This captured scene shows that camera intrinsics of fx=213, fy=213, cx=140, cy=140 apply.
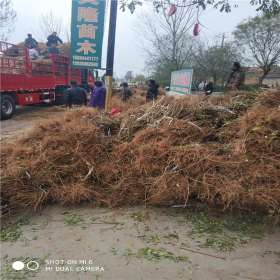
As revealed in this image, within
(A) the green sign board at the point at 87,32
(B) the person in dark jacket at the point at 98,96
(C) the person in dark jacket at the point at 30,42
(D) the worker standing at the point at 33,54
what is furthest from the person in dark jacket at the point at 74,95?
(C) the person in dark jacket at the point at 30,42

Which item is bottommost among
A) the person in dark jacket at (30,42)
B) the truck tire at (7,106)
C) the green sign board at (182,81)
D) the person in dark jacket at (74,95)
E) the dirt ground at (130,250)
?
the dirt ground at (130,250)

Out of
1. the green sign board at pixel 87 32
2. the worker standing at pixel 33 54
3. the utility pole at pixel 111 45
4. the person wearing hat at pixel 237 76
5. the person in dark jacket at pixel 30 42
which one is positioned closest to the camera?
the green sign board at pixel 87 32

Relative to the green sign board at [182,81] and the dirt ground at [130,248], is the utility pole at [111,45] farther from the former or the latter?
the dirt ground at [130,248]

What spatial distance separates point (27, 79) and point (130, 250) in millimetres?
8944

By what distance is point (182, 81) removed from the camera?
766 cm

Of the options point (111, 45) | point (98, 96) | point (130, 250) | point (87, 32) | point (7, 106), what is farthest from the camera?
point (7, 106)

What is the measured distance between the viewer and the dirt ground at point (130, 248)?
6.75 ft

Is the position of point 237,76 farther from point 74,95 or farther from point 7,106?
point 7,106

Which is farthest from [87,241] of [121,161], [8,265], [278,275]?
[278,275]

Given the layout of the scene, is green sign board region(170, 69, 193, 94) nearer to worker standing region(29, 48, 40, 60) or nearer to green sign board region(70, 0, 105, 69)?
green sign board region(70, 0, 105, 69)

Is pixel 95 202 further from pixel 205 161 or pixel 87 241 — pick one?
pixel 205 161

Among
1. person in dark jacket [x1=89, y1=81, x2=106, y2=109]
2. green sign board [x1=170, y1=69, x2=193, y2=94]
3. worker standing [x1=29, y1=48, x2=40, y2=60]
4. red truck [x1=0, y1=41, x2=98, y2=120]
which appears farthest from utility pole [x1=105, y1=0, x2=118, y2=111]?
worker standing [x1=29, y1=48, x2=40, y2=60]

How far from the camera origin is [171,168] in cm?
302

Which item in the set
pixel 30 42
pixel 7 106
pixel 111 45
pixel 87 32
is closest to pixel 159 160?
pixel 111 45
